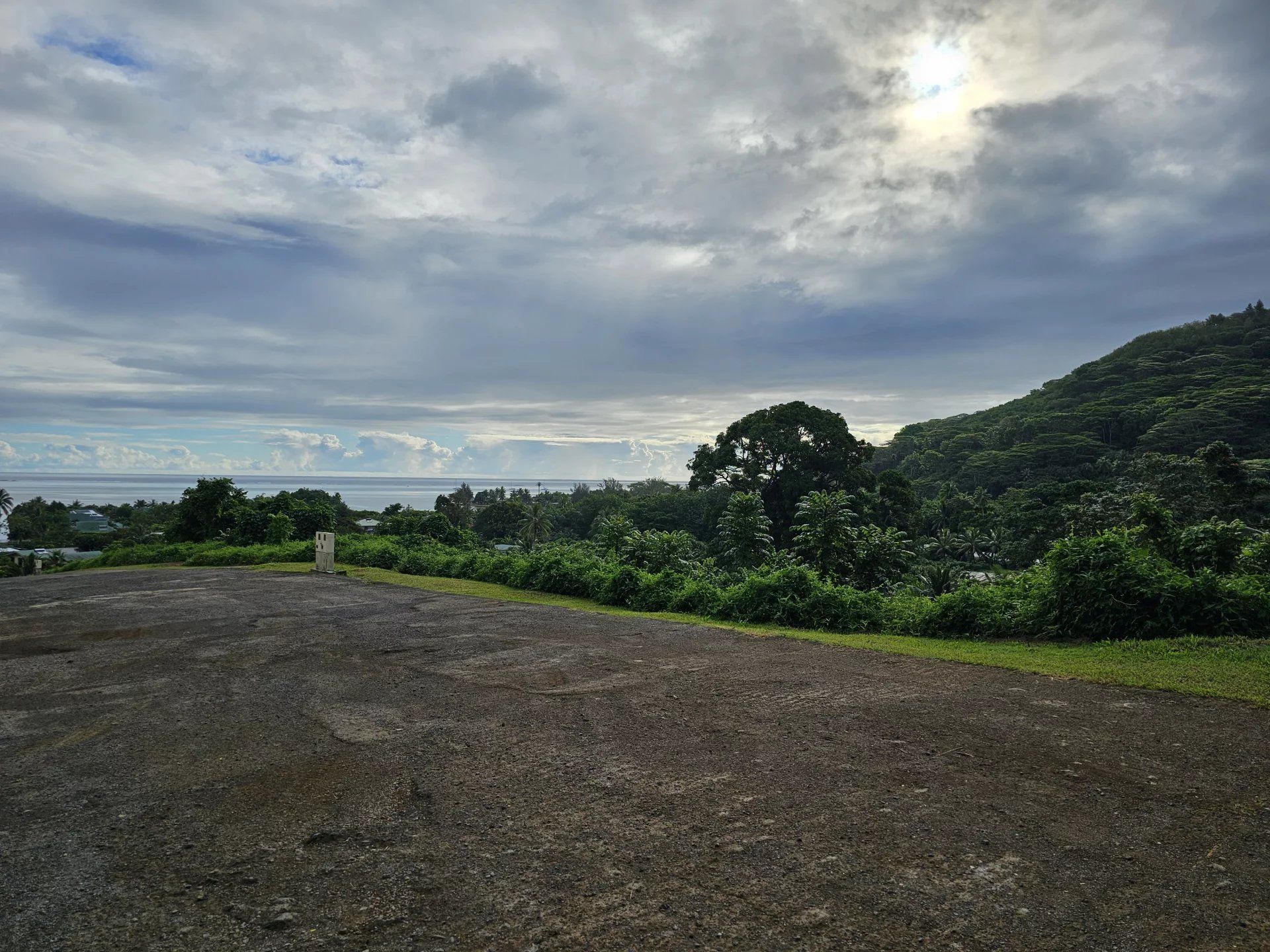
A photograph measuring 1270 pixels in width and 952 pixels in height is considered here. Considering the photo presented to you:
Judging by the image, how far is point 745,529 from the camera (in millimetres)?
24250

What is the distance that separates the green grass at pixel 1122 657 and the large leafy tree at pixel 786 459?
3305 cm

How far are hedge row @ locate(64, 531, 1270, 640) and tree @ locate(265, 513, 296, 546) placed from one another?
1246 centimetres

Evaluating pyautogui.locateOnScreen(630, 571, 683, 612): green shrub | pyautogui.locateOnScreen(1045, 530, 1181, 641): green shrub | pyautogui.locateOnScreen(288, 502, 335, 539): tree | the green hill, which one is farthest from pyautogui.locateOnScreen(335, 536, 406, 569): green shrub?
the green hill

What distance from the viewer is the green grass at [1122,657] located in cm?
588

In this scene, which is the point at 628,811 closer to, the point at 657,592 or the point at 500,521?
the point at 657,592

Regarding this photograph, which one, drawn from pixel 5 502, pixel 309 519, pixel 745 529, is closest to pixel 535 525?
pixel 309 519

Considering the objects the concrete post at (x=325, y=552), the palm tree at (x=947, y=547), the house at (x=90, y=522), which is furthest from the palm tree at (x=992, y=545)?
the house at (x=90, y=522)

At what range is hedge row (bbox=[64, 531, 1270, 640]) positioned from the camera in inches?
301

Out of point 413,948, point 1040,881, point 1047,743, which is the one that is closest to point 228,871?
point 413,948

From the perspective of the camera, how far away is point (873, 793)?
157 inches

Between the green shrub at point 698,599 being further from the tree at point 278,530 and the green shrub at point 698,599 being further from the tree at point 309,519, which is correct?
the tree at point 309,519

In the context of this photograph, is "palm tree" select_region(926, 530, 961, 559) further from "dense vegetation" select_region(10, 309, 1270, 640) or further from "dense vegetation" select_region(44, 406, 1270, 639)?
"dense vegetation" select_region(44, 406, 1270, 639)

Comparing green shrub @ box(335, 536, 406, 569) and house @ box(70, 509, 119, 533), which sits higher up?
house @ box(70, 509, 119, 533)

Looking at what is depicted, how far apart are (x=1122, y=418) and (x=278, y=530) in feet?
279
